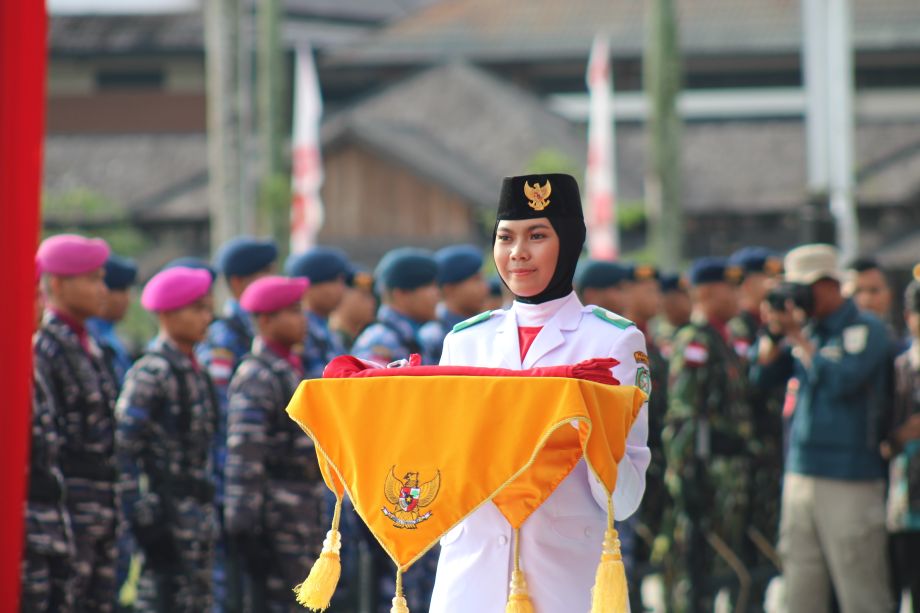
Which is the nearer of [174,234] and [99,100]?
[174,234]

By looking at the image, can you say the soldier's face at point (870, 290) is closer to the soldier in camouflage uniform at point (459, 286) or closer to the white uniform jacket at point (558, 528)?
the soldier in camouflage uniform at point (459, 286)

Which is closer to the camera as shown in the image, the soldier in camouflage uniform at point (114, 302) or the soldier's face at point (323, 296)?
the soldier in camouflage uniform at point (114, 302)

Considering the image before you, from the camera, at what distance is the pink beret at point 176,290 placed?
7.51 meters

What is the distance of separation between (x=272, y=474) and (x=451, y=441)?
12.7 ft

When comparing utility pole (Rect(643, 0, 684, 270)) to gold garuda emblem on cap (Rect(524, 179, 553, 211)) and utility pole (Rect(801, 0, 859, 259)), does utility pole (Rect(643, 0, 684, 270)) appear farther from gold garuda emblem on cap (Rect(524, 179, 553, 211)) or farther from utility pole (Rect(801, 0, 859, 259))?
gold garuda emblem on cap (Rect(524, 179, 553, 211))

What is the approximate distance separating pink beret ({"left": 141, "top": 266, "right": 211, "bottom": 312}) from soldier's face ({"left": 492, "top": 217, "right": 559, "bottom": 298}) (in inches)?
140

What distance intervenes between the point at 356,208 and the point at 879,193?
10953 millimetres

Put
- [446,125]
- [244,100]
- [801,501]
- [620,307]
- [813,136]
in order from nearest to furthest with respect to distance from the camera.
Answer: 1. [801,501]
2. [620,307]
3. [813,136]
4. [244,100]
5. [446,125]

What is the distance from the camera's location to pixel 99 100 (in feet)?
130

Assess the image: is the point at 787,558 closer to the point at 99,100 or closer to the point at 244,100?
the point at 244,100

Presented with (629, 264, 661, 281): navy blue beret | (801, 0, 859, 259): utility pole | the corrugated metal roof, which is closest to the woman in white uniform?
(629, 264, 661, 281): navy blue beret

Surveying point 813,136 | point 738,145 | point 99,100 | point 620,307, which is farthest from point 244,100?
point 99,100

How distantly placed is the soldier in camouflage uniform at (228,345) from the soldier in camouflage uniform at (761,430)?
3107mm

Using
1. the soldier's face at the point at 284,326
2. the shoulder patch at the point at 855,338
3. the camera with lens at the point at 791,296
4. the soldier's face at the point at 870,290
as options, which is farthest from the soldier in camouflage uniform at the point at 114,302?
the soldier's face at the point at 870,290
